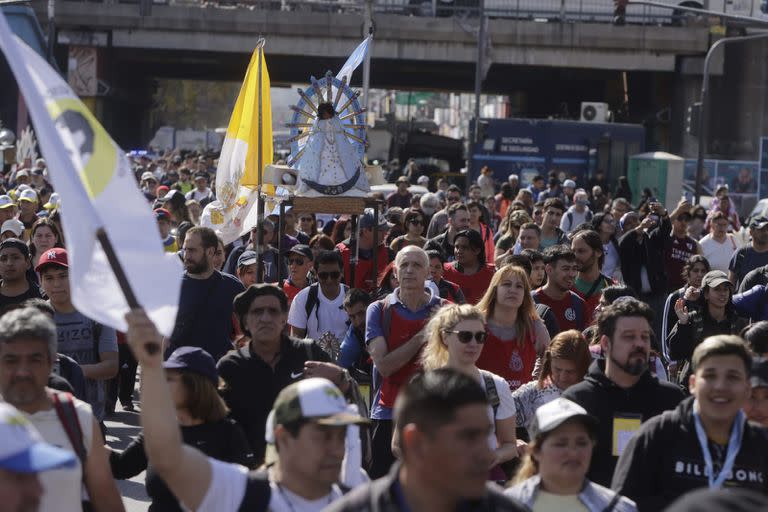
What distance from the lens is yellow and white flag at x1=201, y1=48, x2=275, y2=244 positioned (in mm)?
11828

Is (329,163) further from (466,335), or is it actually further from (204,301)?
(466,335)

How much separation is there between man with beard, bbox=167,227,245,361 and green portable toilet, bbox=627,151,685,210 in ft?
88.2

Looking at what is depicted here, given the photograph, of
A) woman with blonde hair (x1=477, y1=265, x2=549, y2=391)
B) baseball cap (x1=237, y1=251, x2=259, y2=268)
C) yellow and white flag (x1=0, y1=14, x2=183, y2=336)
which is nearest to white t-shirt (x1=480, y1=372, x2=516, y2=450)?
woman with blonde hair (x1=477, y1=265, x2=549, y2=391)

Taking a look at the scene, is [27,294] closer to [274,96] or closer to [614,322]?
[614,322]

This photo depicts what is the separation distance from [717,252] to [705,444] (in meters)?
11.5

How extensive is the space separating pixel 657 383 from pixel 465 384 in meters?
2.64

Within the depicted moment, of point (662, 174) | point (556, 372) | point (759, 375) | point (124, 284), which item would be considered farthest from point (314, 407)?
point (662, 174)

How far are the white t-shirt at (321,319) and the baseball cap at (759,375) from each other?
4.05 meters

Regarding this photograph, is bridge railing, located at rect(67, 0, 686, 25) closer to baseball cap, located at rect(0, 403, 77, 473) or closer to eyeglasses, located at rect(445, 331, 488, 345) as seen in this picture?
eyeglasses, located at rect(445, 331, 488, 345)

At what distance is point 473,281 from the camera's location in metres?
11.0

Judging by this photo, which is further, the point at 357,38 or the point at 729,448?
the point at 357,38

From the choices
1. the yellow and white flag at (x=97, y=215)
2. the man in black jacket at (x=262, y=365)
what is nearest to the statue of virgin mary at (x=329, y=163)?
the man in black jacket at (x=262, y=365)

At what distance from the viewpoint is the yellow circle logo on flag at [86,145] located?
451 cm

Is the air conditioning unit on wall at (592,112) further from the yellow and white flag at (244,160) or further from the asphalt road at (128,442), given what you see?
the asphalt road at (128,442)
